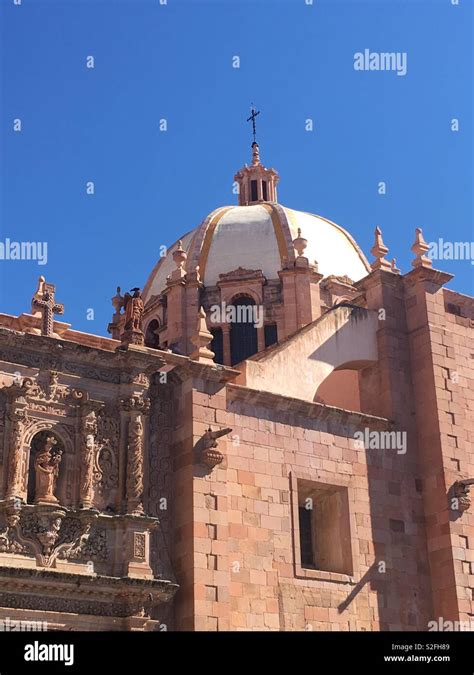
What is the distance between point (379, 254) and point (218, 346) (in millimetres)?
10241

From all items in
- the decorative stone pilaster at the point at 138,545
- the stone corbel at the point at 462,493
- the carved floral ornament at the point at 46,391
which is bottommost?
the decorative stone pilaster at the point at 138,545

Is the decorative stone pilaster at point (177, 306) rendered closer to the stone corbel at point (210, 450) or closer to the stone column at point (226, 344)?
the stone column at point (226, 344)

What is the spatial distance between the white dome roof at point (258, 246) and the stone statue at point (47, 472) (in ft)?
57.2

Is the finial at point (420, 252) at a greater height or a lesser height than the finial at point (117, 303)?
lesser

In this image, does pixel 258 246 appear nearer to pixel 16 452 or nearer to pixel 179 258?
pixel 179 258

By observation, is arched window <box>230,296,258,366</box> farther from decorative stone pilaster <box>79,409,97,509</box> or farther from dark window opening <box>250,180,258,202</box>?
decorative stone pilaster <box>79,409,97,509</box>

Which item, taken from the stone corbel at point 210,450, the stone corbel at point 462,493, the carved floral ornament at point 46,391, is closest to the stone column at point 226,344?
the stone corbel at point 462,493

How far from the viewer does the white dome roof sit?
35.6 meters

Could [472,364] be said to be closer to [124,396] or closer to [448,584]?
[448,584]

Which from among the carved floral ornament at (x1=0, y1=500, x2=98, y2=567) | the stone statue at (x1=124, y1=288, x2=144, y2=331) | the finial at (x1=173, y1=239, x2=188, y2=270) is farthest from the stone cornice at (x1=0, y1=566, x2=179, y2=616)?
the finial at (x1=173, y1=239, x2=188, y2=270)

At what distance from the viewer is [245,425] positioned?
2072 cm

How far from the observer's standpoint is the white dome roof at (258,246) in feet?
117
